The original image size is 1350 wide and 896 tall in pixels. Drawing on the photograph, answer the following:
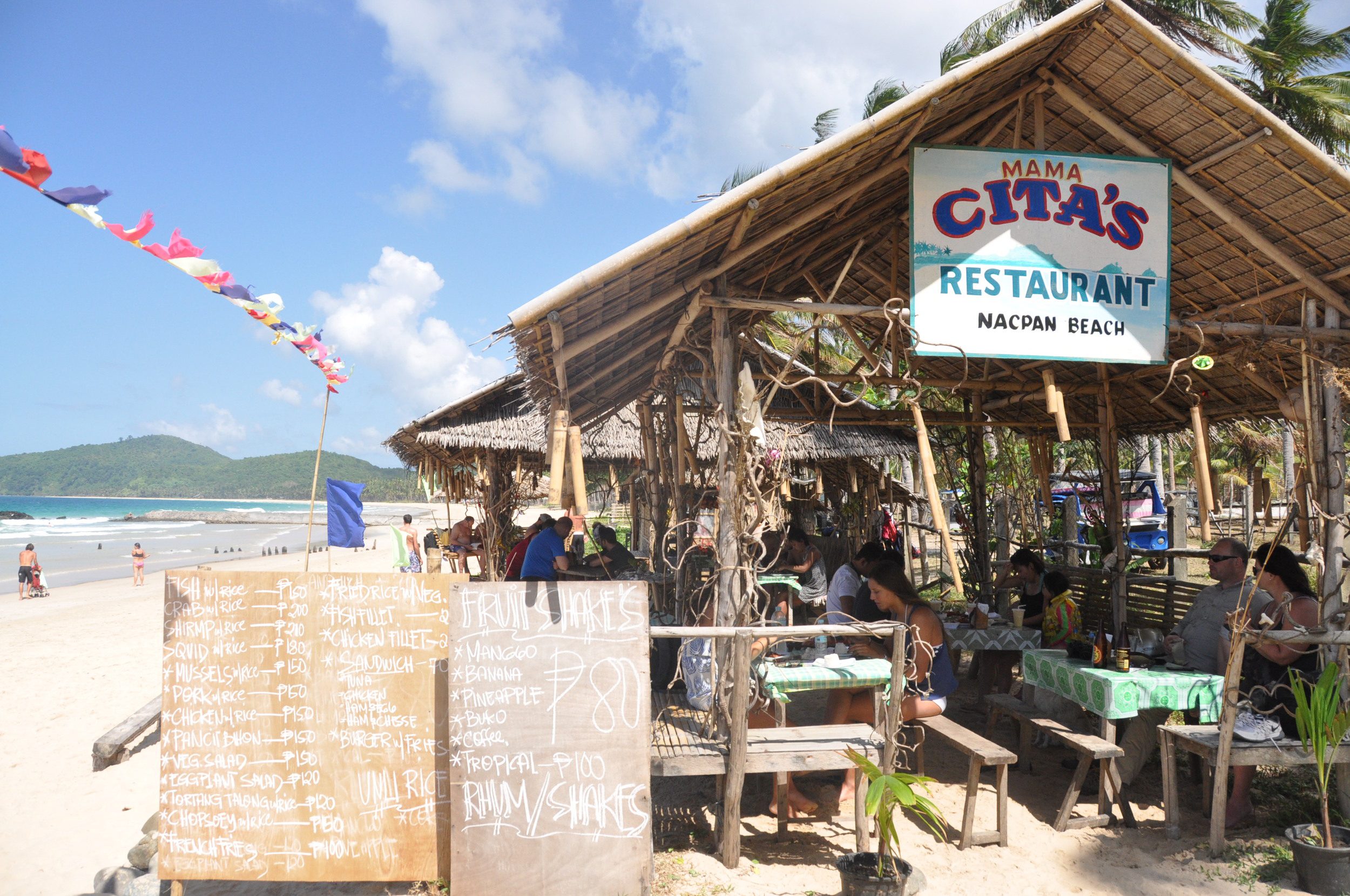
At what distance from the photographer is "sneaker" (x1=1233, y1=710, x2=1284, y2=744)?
4.35 m

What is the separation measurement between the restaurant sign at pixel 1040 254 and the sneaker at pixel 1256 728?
2.05m

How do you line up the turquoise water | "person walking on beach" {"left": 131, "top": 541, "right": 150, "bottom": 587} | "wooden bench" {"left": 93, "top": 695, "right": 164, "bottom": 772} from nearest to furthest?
"wooden bench" {"left": 93, "top": 695, "right": 164, "bottom": 772} < "person walking on beach" {"left": 131, "top": 541, "right": 150, "bottom": 587} < the turquoise water

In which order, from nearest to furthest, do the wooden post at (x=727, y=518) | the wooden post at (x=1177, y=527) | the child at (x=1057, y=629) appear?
the wooden post at (x=727, y=518)
the child at (x=1057, y=629)
the wooden post at (x=1177, y=527)

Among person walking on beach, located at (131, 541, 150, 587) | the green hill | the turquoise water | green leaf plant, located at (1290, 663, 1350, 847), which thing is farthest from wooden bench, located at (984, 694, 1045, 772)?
the green hill

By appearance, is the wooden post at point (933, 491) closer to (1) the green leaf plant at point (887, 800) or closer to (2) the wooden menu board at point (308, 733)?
(1) the green leaf plant at point (887, 800)

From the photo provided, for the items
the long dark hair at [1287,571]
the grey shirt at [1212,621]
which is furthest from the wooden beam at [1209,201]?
the grey shirt at [1212,621]

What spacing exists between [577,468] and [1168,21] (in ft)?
55.4

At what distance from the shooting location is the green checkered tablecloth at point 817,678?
4.53 metres

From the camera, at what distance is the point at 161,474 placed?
17025 cm

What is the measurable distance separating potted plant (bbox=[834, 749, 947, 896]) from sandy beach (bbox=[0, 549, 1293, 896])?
0.44 m

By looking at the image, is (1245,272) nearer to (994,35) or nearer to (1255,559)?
(1255,559)

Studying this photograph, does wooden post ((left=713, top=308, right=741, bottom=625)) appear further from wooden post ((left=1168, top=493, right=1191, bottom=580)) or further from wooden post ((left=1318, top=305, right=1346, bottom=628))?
wooden post ((left=1168, top=493, right=1191, bottom=580))

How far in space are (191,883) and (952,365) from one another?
7.47 metres

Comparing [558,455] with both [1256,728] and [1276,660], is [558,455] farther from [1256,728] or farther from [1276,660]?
[1276,660]
